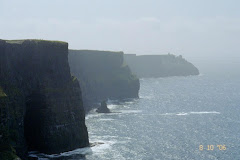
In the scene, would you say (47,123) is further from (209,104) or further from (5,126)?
(209,104)

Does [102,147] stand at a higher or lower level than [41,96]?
lower

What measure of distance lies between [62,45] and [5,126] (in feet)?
133

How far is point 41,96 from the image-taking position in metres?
111

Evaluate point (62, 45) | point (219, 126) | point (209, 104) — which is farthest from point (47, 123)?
point (209, 104)

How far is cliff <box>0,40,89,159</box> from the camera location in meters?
105

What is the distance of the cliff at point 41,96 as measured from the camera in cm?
10531

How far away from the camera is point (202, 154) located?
108938 millimetres

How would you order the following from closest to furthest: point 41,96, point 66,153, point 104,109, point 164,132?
1. point 66,153
2. point 41,96
3. point 164,132
4. point 104,109

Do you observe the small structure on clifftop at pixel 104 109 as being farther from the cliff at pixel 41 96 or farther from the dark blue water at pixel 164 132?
the cliff at pixel 41 96
